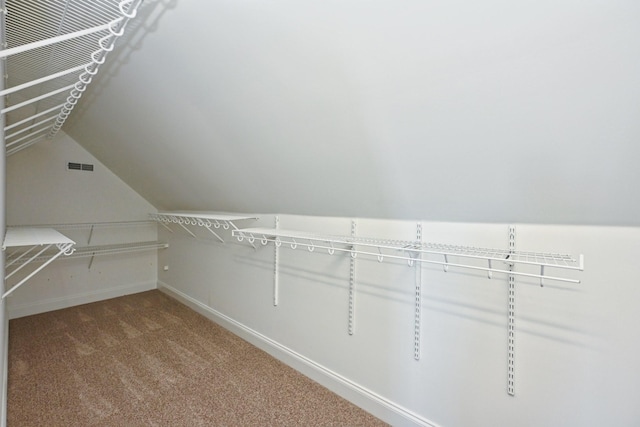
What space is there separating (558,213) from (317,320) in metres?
1.54

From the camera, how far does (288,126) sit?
146 cm

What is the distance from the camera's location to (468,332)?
4.62ft

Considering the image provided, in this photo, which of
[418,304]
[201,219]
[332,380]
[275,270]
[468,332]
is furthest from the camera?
[201,219]

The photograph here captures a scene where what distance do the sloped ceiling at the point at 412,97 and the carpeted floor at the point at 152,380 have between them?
1.27m

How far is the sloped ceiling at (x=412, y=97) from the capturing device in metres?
0.80

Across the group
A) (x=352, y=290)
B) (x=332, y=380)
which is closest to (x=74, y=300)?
(x=332, y=380)

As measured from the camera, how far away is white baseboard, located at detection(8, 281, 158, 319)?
3.05m

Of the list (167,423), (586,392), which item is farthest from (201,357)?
(586,392)

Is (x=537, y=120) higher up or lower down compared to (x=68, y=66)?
lower down

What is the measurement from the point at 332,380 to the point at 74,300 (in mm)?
3261

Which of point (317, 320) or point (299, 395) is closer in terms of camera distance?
point (299, 395)

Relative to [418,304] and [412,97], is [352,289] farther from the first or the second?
[412,97]

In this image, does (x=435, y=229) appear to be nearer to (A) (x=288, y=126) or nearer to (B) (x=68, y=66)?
(A) (x=288, y=126)

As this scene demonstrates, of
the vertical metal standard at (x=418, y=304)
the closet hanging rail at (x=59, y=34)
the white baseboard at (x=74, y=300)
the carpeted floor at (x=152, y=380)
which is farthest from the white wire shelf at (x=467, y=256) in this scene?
the white baseboard at (x=74, y=300)
